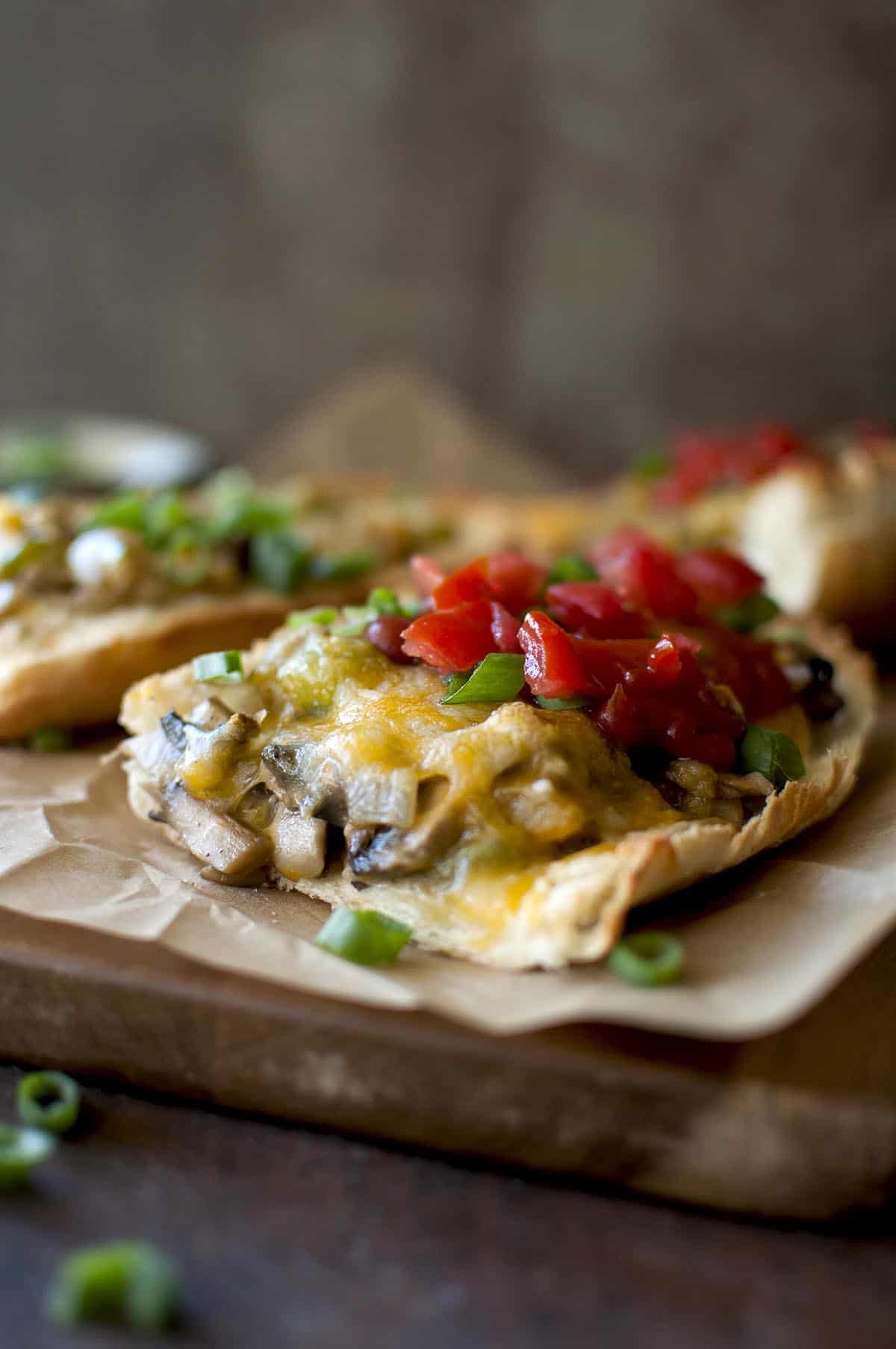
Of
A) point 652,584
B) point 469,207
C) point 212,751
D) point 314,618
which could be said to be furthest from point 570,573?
point 469,207

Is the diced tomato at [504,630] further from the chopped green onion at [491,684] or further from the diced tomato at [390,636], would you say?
the diced tomato at [390,636]

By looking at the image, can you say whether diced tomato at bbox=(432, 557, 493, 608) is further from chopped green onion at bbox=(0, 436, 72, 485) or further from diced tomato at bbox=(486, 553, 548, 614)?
chopped green onion at bbox=(0, 436, 72, 485)

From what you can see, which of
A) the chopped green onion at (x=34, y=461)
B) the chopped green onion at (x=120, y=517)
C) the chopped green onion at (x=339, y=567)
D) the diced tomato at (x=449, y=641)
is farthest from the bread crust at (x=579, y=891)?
the chopped green onion at (x=34, y=461)

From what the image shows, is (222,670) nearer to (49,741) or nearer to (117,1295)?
(49,741)

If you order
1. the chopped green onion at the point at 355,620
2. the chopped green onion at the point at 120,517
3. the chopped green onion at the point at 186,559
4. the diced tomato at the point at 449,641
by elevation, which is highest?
the diced tomato at the point at 449,641

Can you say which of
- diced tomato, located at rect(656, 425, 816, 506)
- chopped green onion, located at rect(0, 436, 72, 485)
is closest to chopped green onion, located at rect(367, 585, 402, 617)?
diced tomato, located at rect(656, 425, 816, 506)
